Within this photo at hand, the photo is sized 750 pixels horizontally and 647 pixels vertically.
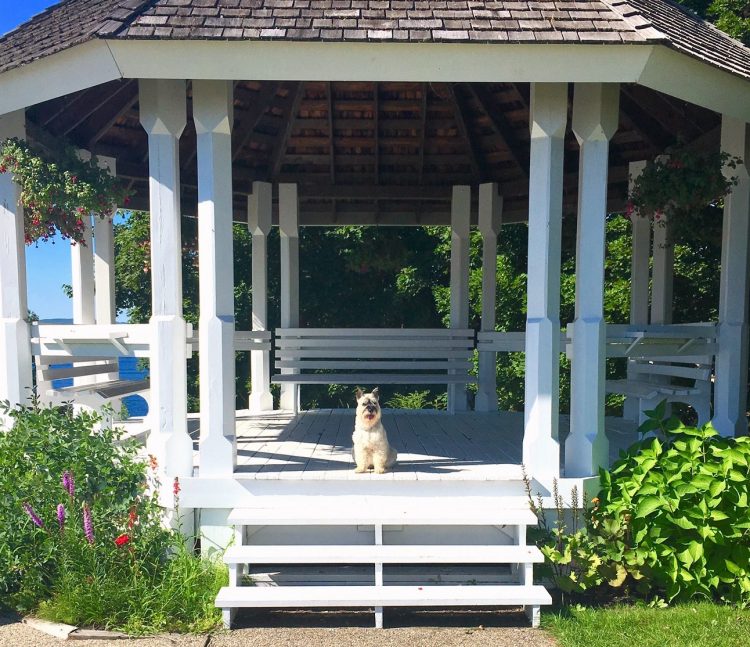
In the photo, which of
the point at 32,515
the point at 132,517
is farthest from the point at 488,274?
the point at 32,515

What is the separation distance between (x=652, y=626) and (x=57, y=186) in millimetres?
5085

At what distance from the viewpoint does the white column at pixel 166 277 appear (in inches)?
188

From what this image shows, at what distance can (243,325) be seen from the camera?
20.6 m

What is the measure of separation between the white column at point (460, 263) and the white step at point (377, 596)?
4527 mm

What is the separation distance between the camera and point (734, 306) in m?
5.99

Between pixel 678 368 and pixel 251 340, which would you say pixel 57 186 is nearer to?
pixel 251 340

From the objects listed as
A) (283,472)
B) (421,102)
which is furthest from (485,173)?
(283,472)

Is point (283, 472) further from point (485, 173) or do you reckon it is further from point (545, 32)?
point (485, 173)

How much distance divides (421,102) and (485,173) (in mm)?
1517

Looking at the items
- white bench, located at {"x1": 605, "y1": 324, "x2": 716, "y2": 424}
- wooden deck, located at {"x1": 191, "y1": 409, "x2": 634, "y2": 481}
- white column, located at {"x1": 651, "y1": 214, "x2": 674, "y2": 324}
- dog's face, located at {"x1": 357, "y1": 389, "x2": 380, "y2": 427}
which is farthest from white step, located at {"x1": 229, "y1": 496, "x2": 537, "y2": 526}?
white column, located at {"x1": 651, "y1": 214, "x2": 674, "y2": 324}

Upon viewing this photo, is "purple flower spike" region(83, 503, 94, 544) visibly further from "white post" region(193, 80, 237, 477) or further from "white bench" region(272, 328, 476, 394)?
"white bench" region(272, 328, 476, 394)

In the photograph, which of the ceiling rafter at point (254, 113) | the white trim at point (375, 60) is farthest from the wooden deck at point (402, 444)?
the ceiling rafter at point (254, 113)

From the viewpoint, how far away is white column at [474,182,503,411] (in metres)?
8.91

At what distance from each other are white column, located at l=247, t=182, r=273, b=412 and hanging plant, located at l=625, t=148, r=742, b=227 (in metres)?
4.91
